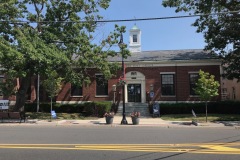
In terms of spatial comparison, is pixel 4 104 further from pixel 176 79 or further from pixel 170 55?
pixel 170 55

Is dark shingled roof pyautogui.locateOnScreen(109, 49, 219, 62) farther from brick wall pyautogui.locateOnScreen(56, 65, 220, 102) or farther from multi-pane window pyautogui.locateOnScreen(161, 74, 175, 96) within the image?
multi-pane window pyautogui.locateOnScreen(161, 74, 175, 96)

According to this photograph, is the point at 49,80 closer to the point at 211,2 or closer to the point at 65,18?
the point at 65,18

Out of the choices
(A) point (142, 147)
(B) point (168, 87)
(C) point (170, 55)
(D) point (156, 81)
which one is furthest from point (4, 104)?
(A) point (142, 147)

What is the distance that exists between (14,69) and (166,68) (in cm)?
1581

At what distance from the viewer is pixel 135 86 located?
113 ft

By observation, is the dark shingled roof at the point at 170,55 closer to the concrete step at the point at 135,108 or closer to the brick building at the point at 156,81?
the brick building at the point at 156,81

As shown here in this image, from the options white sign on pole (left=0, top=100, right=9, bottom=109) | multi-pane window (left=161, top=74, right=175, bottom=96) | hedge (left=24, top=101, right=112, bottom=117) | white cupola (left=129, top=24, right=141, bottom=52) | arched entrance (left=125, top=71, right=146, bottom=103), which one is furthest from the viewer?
white cupola (left=129, top=24, right=141, bottom=52)

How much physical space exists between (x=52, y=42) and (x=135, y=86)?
11.3m

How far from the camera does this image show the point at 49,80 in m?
26.3

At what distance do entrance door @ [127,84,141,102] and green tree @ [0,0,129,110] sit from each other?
5.25 m

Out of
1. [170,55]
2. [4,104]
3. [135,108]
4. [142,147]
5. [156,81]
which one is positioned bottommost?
[142,147]

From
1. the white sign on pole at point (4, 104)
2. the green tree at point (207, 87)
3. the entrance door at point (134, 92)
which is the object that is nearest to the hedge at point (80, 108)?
the entrance door at point (134, 92)

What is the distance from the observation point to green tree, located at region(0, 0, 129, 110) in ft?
78.6

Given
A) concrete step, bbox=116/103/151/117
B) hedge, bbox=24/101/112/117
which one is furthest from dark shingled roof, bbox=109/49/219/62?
hedge, bbox=24/101/112/117
